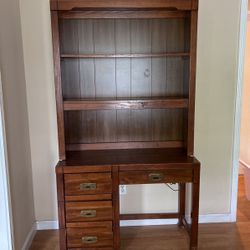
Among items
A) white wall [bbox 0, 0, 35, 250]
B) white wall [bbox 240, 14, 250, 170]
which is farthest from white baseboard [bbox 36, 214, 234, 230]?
white wall [bbox 240, 14, 250, 170]

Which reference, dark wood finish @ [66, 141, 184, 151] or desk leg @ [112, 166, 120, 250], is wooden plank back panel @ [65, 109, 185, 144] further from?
desk leg @ [112, 166, 120, 250]

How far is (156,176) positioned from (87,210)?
555 millimetres

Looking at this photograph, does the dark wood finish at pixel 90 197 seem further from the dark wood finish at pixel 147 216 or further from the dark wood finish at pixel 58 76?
the dark wood finish at pixel 147 216

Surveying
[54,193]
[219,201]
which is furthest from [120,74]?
[219,201]

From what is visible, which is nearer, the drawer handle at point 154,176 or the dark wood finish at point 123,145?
the drawer handle at point 154,176

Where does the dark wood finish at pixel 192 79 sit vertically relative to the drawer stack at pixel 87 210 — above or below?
above

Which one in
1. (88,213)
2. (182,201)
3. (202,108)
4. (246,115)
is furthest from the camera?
(246,115)

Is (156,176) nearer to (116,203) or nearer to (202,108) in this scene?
(116,203)

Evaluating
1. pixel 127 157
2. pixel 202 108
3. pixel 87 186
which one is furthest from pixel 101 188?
pixel 202 108

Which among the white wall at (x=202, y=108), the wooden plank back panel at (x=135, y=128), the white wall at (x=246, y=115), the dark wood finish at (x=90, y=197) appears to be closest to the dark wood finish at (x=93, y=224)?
the dark wood finish at (x=90, y=197)

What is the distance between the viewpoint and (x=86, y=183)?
2.13m

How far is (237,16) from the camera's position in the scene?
2.46 meters

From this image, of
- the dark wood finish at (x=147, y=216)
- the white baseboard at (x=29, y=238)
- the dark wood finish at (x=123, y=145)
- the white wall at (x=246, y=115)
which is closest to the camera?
the white baseboard at (x=29, y=238)

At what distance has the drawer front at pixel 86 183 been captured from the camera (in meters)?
2.12
